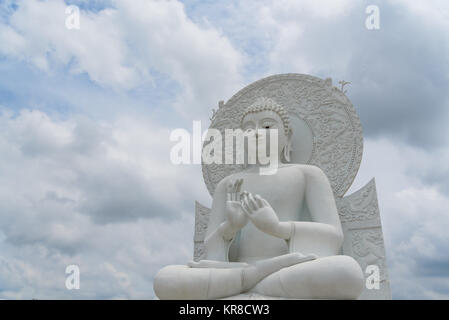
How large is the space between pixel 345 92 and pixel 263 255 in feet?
7.40

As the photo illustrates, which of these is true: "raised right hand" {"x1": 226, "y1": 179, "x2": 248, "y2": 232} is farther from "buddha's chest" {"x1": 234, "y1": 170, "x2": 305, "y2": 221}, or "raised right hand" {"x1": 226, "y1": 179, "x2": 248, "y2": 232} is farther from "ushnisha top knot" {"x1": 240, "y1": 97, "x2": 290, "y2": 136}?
"ushnisha top knot" {"x1": 240, "y1": 97, "x2": 290, "y2": 136}

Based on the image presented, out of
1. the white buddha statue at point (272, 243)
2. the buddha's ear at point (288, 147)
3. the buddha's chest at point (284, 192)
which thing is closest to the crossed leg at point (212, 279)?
the white buddha statue at point (272, 243)

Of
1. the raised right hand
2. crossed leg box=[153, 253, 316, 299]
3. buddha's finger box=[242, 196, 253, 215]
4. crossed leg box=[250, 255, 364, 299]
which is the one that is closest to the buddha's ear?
the raised right hand

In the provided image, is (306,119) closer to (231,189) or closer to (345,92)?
(345,92)

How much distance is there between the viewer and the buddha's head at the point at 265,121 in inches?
165

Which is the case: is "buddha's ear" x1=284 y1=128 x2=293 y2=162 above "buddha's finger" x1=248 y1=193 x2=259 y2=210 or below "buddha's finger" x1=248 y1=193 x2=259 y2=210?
above

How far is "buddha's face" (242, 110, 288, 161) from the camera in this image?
4.16 m

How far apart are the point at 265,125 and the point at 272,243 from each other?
1288 mm

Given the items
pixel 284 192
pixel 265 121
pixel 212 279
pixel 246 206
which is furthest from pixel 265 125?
pixel 212 279

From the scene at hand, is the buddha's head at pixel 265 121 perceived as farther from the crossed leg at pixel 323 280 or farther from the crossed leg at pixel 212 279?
the crossed leg at pixel 323 280

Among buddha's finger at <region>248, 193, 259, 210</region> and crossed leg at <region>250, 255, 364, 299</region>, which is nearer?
crossed leg at <region>250, 255, 364, 299</region>

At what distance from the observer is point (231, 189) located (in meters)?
3.52

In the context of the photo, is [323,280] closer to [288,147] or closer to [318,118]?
[288,147]
